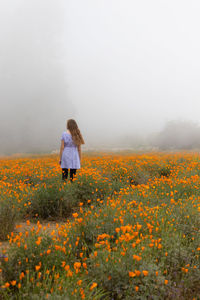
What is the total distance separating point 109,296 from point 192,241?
Answer: 169cm

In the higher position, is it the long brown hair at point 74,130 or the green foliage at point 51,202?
the long brown hair at point 74,130

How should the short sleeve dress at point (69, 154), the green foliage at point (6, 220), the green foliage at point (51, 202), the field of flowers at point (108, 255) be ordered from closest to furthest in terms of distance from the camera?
the field of flowers at point (108, 255) → the green foliage at point (6, 220) → the green foliage at point (51, 202) → the short sleeve dress at point (69, 154)

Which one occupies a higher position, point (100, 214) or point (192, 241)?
point (100, 214)

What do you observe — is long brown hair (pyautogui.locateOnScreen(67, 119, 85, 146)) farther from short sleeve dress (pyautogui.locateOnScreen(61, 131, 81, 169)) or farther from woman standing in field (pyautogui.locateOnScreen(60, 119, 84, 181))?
short sleeve dress (pyautogui.locateOnScreen(61, 131, 81, 169))

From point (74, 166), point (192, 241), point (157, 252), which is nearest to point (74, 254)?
point (157, 252)

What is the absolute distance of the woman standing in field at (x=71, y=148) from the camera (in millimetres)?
7293

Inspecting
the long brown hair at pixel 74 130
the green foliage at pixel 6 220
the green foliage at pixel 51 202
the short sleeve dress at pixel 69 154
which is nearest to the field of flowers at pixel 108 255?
the green foliage at pixel 6 220

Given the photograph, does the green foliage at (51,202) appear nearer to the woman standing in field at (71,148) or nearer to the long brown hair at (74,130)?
the woman standing in field at (71,148)

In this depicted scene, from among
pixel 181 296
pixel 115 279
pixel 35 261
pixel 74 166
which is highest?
pixel 74 166

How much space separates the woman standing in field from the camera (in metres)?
7.29

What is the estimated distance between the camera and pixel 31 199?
19.1 ft

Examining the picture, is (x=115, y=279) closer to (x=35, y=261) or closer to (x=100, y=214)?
(x=35, y=261)

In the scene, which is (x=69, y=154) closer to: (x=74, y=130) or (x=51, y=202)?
(x=74, y=130)

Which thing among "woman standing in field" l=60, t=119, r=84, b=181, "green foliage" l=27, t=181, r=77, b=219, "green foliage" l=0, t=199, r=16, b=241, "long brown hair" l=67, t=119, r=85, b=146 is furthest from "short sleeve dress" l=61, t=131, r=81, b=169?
"green foliage" l=0, t=199, r=16, b=241
